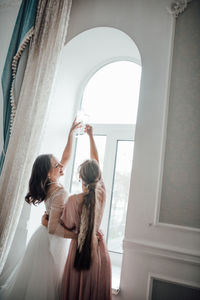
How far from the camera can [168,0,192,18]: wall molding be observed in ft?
6.08

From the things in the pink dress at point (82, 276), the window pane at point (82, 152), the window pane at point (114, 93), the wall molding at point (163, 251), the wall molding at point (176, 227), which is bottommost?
the pink dress at point (82, 276)

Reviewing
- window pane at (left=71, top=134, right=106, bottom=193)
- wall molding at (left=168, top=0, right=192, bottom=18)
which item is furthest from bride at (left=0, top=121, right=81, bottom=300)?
wall molding at (left=168, top=0, right=192, bottom=18)

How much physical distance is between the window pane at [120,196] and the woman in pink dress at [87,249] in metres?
0.73

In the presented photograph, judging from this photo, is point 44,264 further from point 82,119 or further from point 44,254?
point 82,119

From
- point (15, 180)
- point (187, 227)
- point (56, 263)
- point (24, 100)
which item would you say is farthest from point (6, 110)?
point (187, 227)

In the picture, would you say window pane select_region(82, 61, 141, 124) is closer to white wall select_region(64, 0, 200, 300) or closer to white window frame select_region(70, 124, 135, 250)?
white window frame select_region(70, 124, 135, 250)

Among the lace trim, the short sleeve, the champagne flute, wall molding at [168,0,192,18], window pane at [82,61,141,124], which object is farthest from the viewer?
window pane at [82,61,141,124]

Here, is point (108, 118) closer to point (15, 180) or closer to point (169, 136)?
point (169, 136)

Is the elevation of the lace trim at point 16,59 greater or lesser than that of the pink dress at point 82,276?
greater

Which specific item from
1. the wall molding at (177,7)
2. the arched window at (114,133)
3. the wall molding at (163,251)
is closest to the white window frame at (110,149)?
the arched window at (114,133)

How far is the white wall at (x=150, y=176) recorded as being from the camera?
1562 millimetres

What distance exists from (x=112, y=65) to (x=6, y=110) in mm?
1237

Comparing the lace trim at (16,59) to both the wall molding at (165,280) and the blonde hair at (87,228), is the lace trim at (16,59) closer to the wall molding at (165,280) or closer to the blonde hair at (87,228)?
the blonde hair at (87,228)

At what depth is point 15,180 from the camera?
1.97 meters
